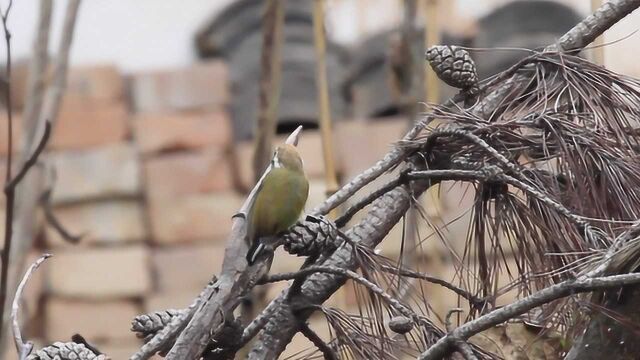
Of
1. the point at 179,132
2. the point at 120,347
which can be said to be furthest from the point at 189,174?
the point at 120,347

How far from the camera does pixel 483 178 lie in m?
0.92

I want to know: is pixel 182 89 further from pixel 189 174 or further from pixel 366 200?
pixel 366 200

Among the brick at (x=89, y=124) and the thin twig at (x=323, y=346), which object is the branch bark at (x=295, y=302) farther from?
the brick at (x=89, y=124)

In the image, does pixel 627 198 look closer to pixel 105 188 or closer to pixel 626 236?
pixel 626 236

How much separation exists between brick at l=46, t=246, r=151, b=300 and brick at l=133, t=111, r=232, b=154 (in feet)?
0.59

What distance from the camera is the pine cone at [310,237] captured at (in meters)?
0.86

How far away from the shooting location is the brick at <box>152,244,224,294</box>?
89.9 inches

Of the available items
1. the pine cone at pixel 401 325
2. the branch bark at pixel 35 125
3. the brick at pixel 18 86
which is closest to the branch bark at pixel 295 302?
the pine cone at pixel 401 325

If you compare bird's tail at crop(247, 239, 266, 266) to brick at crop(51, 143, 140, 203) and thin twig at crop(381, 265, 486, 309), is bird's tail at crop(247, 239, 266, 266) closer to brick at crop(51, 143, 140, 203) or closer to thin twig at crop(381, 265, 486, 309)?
thin twig at crop(381, 265, 486, 309)

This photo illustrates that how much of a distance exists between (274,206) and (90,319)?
149 centimetres

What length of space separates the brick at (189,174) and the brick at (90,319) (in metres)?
0.19

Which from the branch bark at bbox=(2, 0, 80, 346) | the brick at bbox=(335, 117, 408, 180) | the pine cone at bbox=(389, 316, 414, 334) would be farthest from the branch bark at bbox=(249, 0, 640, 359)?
the brick at bbox=(335, 117, 408, 180)

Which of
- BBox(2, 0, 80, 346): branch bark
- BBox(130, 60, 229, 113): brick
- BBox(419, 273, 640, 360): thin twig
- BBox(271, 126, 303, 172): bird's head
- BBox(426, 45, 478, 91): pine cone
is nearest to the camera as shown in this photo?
BBox(419, 273, 640, 360): thin twig

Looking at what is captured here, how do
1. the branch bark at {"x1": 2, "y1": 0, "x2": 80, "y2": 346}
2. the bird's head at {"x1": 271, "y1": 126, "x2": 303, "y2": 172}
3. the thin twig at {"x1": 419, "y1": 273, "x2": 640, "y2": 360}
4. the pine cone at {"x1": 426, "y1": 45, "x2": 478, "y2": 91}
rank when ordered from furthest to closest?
the branch bark at {"x1": 2, "y1": 0, "x2": 80, "y2": 346}, the pine cone at {"x1": 426, "y1": 45, "x2": 478, "y2": 91}, the bird's head at {"x1": 271, "y1": 126, "x2": 303, "y2": 172}, the thin twig at {"x1": 419, "y1": 273, "x2": 640, "y2": 360}
